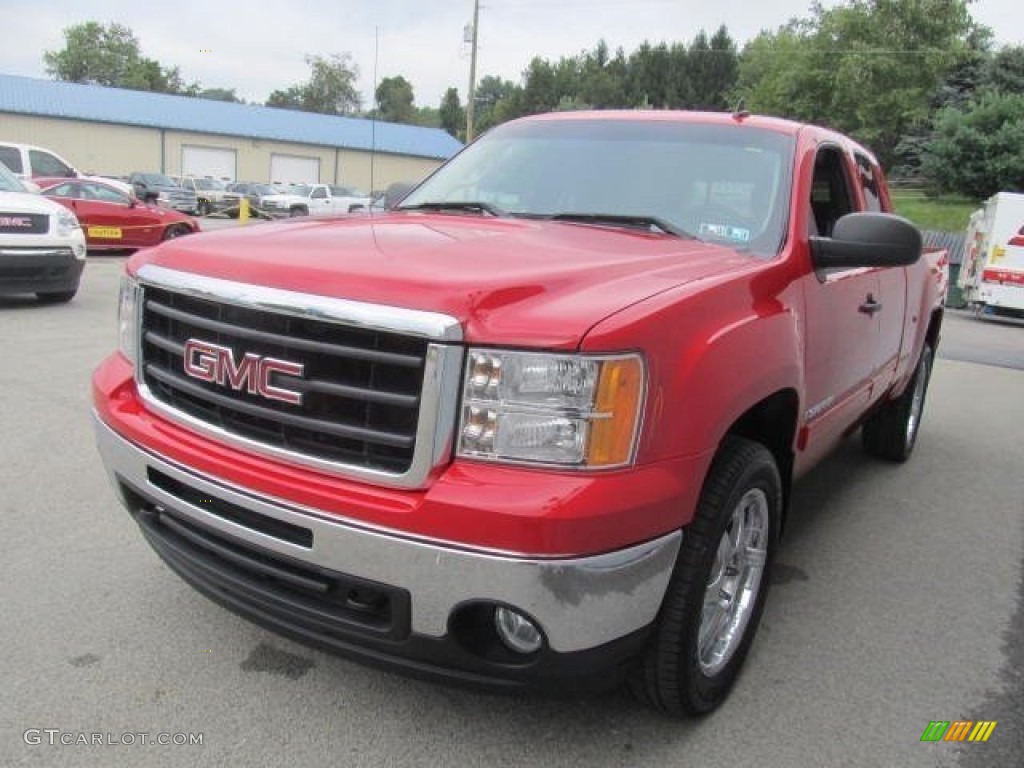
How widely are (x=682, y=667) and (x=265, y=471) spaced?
1255 mm

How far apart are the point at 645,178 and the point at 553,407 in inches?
67.4

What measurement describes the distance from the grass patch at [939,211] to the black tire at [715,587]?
90.2ft

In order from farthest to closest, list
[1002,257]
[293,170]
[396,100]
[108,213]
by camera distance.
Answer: [396,100] < [293,170] < [1002,257] < [108,213]

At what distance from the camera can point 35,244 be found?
940 centimetres

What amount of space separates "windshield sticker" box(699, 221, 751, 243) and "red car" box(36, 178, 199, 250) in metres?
14.7

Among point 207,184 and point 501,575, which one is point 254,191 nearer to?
point 207,184

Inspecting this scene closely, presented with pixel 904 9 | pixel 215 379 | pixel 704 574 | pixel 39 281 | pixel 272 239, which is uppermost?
pixel 904 9

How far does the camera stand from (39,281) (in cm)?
966

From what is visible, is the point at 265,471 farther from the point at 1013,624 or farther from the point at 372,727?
the point at 1013,624

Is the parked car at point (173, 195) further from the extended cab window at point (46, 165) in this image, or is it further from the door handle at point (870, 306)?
the door handle at point (870, 306)

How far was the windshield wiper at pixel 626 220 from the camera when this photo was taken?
10.6ft

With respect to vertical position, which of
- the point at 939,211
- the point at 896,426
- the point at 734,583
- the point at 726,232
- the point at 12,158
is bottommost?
the point at 896,426

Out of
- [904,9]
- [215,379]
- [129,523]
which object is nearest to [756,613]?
[215,379]

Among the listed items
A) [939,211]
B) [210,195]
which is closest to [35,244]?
[210,195]
